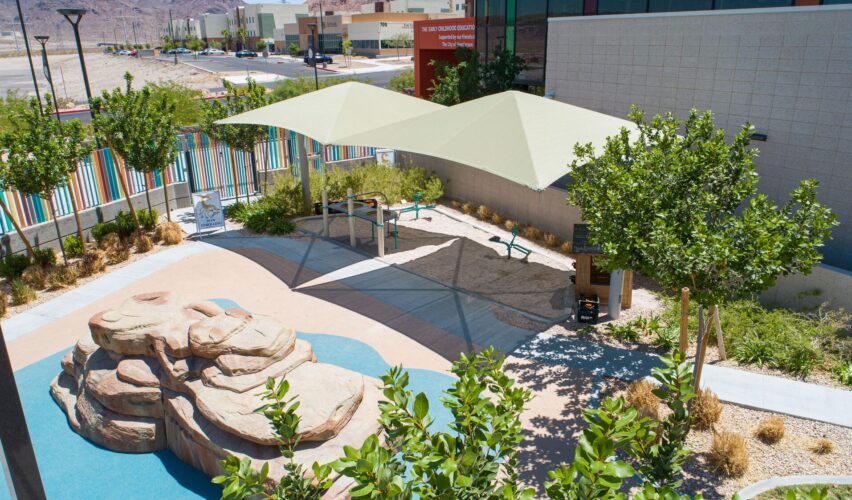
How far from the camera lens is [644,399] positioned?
8336 millimetres

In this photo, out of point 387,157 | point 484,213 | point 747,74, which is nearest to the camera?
point 747,74

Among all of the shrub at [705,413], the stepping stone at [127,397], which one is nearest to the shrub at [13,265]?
the stepping stone at [127,397]

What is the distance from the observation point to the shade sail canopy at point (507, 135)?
1079cm

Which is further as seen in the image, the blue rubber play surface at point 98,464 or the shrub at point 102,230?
the shrub at point 102,230

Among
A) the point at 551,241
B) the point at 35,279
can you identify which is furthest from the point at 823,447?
the point at 35,279

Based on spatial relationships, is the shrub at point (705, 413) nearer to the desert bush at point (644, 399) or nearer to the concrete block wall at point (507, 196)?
the desert bush at point (644, 399)

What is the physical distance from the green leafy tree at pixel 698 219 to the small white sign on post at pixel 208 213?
408 inches

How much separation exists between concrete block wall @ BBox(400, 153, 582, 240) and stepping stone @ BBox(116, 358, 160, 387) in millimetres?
8579

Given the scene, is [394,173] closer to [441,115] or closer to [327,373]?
[441,115]

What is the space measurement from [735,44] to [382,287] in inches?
375

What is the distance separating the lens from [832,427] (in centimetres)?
798

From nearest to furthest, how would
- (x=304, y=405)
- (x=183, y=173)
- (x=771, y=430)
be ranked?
(x=304, y=405)
(x=771, y=430)
(x=183, y=173)

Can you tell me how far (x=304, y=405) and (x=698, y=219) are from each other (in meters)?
5.10

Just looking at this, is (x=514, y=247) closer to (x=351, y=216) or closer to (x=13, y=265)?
(x=351, y=216)
